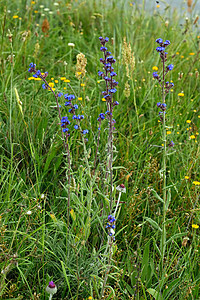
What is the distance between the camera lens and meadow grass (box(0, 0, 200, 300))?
1.79 m

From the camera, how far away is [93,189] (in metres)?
1.75

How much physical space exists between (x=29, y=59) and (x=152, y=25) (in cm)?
219

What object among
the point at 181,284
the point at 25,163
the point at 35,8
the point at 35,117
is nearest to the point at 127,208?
the point at 181,284

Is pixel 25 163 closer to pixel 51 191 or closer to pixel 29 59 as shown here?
pixel 51 191

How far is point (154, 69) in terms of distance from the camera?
356 centimetres

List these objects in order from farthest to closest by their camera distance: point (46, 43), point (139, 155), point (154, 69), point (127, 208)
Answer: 1. point (46, 43)
2. point (154, 69)
3. point (139, 155)
4. point (127, 208)

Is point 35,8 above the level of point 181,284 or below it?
above

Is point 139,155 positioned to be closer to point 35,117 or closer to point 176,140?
point 176,140

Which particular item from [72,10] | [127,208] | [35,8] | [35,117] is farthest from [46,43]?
[127,208]

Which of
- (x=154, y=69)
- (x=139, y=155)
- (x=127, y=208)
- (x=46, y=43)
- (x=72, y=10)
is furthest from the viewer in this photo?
(x=72, y=10)

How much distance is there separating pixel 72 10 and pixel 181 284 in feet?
12.9

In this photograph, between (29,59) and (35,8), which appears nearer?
(29,59)

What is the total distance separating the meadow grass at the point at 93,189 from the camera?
1.79m

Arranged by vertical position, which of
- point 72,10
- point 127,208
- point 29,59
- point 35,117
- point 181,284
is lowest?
point 181,284
